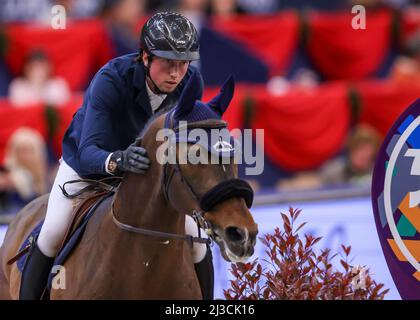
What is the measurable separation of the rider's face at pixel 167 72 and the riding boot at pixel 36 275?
1165 mm

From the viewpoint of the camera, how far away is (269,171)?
12.4m

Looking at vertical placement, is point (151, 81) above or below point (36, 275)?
above

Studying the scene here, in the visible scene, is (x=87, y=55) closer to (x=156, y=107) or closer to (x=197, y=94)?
(x=156, y=107)

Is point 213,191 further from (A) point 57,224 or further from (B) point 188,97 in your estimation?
(A) point 57,224

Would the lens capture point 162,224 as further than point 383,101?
No

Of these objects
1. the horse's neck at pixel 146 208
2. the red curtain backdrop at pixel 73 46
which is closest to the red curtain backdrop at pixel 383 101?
the red curtain backdrop at pixel 73 46

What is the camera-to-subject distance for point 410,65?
13891 millimetres

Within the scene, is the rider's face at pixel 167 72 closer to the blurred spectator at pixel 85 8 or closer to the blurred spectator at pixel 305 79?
the blurred spectator at pixel 305 79

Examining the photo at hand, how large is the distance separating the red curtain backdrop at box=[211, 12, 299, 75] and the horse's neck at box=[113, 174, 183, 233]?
29.4 ft

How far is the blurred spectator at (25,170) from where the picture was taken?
9.80 m

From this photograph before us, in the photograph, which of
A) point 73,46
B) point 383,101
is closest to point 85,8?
point 73,46

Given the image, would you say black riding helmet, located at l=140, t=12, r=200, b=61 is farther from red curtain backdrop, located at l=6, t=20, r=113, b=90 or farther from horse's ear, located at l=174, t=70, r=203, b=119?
red curtain backdrop, located at l=6, t=20, r=113, b=90

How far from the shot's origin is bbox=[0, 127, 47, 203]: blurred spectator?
9.80 meters

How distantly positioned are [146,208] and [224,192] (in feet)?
2.14
